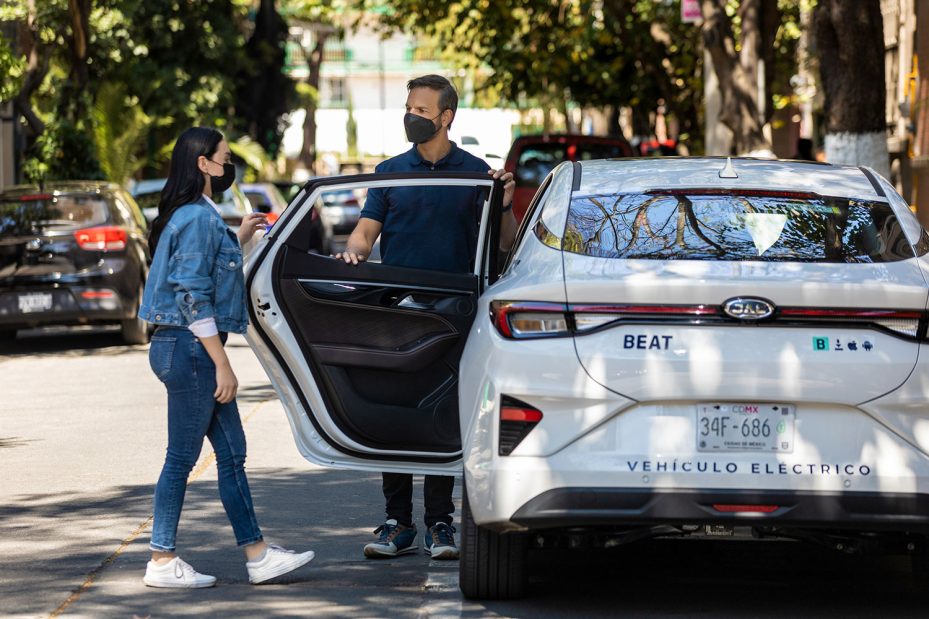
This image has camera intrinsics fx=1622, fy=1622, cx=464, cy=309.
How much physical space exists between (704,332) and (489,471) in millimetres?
858

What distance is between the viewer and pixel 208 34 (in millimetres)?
33250

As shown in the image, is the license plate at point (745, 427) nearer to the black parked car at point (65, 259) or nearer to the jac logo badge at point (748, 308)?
the jac logo badge at point (748, 308)

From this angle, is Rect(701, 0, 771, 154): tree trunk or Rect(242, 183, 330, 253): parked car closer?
Rect(701, 0, 771, 154): tree trunk

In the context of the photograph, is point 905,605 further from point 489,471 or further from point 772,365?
point 489,471

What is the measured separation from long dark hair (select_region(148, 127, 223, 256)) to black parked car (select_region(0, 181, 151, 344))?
9762mm

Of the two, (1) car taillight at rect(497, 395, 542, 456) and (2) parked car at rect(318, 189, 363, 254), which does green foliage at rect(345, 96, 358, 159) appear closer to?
(2) parked car at rect(318, 189, 363, 254)

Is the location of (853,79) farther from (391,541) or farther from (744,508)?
(744,508)

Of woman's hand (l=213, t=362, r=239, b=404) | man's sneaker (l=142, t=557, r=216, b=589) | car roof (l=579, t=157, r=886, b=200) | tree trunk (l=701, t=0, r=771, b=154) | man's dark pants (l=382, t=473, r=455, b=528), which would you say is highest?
tree trunk (l=701, t=0, r=771, b=154)

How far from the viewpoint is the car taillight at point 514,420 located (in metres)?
5.39

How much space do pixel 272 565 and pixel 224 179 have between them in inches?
Answer: 59.5

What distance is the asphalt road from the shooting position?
5988 mm

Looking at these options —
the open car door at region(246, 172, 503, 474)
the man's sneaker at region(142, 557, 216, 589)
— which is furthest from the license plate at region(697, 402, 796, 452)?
the man's sneaker at region(142, 557, 216, 589)

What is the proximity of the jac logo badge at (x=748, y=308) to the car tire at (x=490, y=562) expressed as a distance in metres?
1.14

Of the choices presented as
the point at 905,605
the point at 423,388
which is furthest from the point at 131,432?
the point at 905,605
